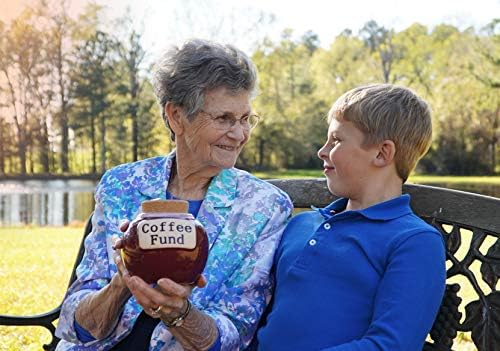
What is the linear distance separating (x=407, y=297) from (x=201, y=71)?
854mm

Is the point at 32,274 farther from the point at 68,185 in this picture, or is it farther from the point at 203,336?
the point at 68,185

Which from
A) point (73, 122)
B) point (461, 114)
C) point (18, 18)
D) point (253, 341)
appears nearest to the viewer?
point (253, 341)

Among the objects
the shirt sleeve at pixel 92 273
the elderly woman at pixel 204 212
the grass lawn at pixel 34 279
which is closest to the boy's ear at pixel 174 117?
the elderly woman at pixel 204 212

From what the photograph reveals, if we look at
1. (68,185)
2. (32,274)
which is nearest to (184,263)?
(32,274)

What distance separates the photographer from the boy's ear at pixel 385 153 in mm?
1907

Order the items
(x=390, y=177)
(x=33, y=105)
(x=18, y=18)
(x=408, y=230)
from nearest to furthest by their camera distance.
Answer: (x=408, y=230) < (x=390, y=177) < (x=33, y=105) < (x=18, y=18)

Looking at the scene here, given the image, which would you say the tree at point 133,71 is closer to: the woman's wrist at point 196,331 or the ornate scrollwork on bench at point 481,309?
the ornate scrollwork on bench at point 481,309

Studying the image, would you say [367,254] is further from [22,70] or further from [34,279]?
[22,70]

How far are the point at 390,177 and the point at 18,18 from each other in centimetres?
1610

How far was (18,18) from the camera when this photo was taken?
16.7m

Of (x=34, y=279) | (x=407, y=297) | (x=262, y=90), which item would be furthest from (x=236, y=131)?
(x=262, y=90)

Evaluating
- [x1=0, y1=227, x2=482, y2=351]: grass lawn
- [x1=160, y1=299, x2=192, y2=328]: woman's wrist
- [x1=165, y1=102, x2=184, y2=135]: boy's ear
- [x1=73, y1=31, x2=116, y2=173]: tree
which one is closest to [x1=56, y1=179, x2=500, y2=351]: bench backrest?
[x1=165, y1=102, x2=184, y2=135]: boy's ear

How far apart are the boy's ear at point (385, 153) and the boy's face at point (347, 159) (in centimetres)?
1

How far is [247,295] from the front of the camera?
2064mm
